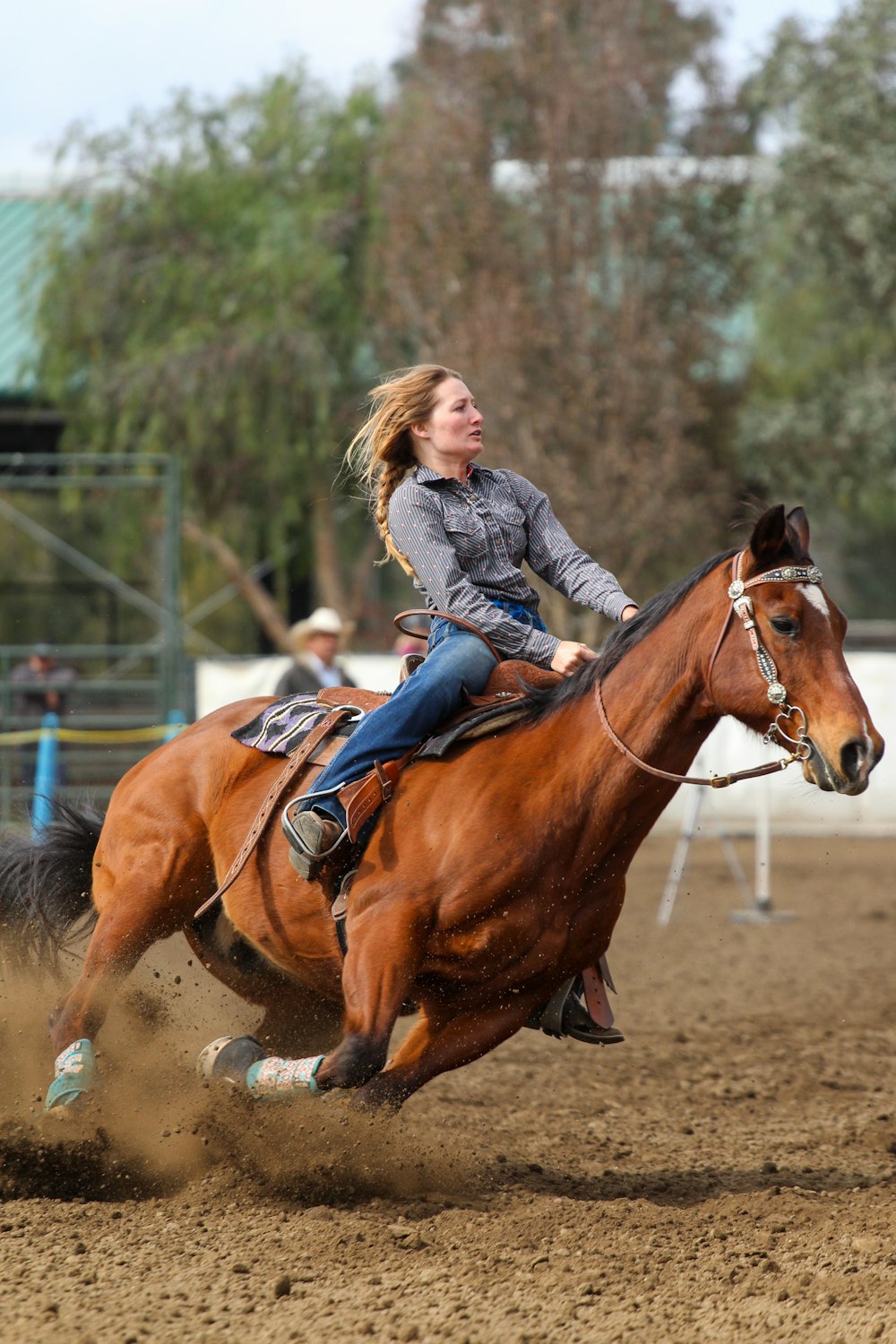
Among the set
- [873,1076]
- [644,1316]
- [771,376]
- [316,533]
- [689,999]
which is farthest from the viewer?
[771,376]

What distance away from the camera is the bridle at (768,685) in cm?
367

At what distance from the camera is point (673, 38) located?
24.5 metres

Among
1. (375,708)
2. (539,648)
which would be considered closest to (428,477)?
(539,648)

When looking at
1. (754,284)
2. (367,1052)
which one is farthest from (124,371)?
(367,1052)

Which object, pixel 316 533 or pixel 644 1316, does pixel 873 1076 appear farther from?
pixel 316 533

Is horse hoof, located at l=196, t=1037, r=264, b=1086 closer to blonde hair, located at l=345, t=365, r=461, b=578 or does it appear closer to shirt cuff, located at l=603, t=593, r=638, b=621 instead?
blonde hair, located at l=345, t=365, r=461, b=578

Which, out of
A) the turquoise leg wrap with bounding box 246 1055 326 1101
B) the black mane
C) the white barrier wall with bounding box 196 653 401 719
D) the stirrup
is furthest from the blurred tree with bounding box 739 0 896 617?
the turquoise leg wrap with bounding box 246 1055 326 1101

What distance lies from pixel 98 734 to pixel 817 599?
1220cm

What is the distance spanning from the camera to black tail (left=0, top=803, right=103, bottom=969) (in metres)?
5.28

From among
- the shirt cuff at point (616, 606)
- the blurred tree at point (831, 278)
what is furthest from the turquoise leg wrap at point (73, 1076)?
the blurred tree at point (831, 278)

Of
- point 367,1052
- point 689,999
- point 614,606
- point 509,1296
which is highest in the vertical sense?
point 614,606

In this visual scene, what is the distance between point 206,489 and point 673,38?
10628 millimetres

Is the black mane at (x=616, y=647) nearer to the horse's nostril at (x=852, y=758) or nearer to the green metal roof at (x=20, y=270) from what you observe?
the horse's nostril at (x=852, y=758)

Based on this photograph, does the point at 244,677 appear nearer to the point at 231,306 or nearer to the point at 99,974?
the point at 231,306
